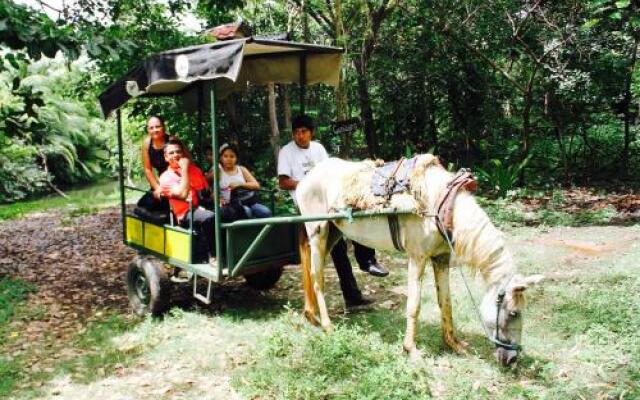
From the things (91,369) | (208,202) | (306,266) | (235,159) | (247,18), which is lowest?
(91,369)

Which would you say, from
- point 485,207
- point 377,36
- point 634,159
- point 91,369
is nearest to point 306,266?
point 91,369

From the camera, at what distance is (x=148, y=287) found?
575cm

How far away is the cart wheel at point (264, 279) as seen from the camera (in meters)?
6.35

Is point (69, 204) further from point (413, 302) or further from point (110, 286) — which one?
point (413, 302)

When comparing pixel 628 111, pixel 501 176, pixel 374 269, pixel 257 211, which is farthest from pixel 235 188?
pixel 628 111

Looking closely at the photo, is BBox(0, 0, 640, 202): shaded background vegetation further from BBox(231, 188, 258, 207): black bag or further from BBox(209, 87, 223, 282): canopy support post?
BBox(209, 87, 223, 282): canopy support post

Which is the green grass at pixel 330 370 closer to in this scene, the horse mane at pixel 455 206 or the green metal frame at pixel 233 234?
the green metal frame at pixel 233 234

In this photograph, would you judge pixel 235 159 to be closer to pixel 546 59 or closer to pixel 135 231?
pixel 135 231

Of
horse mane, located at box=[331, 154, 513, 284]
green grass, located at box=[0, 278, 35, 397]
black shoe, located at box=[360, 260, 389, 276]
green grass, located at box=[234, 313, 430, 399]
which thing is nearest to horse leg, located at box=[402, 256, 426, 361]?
green grass, located at box=[234, 313, 430, 399]

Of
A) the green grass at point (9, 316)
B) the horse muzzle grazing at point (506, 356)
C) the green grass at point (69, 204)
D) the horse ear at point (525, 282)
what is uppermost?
the horse ear at point (525, 282)

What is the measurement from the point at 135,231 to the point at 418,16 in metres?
8.20

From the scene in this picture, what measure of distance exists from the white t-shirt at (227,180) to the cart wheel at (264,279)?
46.6 inches

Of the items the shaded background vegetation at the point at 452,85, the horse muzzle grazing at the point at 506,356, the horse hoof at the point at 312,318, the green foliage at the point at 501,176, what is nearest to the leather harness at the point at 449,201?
the horse muzzle grazing at the point at 506,356

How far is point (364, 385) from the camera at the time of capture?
12.3 ft
